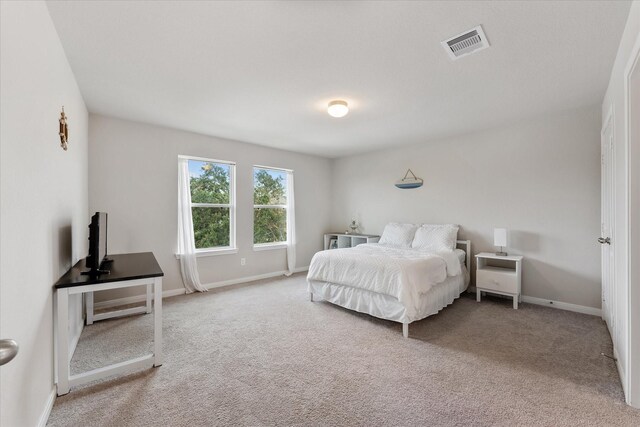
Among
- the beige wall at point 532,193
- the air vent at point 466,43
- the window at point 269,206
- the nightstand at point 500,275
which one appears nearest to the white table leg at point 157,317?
the air vent at point 466,43

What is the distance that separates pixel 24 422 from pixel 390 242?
4408 millimetres

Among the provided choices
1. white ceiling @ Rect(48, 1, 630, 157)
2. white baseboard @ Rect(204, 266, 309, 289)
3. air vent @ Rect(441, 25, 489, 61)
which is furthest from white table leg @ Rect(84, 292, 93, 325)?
air vent @ Rect(441, 25, 489, 61)

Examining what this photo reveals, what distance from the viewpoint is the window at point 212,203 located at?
4641 mm

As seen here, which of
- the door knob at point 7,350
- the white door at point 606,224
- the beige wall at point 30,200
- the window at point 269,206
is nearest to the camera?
the door knob at point 7,350

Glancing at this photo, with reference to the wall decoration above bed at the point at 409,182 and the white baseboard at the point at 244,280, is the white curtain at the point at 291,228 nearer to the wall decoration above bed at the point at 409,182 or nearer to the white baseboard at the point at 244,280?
the white baseboard at the point at 244,280

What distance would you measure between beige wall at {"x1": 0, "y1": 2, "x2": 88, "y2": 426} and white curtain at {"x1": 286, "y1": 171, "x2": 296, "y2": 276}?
3.68 metres

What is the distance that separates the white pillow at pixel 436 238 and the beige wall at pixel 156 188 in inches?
104

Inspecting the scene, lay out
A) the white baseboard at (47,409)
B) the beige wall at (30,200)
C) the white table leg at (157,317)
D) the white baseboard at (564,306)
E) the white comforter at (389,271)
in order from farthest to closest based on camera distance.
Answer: the white baseboard at (564,306), the white comforter at (389,271), the white table leg at (157,317), the white baseboard at (47,409), the beige wall at (30,200)

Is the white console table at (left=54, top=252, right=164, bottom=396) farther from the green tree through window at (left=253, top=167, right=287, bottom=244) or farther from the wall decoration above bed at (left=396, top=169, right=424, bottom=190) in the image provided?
the wall decoration above bed at (left=396, top=169, right=424, bottom=190)

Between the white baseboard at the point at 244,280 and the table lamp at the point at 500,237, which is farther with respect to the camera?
the white baseboard at the point at 244,280

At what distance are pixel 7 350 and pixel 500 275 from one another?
4.43m

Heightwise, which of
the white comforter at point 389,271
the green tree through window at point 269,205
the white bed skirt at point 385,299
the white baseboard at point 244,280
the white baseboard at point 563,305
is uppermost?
the green tree through window at point 269,205

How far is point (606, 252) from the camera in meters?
3.09

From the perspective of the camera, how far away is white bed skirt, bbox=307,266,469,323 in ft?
10.0
